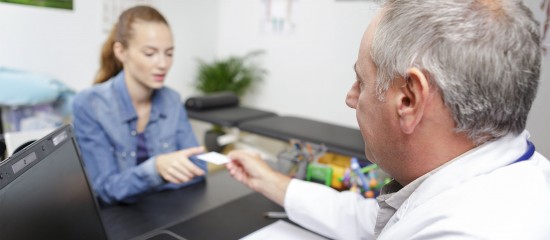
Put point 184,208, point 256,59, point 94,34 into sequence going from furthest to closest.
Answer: point 256,59
point 94,34
point 184,208

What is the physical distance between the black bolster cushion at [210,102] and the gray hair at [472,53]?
8.40 ft

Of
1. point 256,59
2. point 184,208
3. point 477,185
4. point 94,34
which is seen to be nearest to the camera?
point 477,185

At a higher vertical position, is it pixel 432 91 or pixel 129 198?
pixel 432 91

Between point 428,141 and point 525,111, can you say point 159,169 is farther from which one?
point 525,111

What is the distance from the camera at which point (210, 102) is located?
3062 millimetres

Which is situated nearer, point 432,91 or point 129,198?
point 432,91

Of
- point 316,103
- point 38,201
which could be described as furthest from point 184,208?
point 316,103

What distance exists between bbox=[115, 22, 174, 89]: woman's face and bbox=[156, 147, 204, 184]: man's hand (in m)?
0.42

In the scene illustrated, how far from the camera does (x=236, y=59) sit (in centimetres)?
387

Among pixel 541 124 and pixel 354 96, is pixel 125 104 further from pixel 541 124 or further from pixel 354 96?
pixel 541 124

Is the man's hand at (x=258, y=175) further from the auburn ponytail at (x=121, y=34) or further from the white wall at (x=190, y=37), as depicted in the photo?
the white wall at (x=190, y=37)

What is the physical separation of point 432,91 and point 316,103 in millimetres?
2895

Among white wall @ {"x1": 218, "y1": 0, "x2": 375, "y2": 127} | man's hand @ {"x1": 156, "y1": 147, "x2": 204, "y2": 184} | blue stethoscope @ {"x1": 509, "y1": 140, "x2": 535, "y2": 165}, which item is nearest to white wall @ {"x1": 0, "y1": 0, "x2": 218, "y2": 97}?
white wall @ {"x1": 218, "y1": 0, "x2": 375, "y2": 127}

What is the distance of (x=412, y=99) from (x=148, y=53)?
113 centimetres
